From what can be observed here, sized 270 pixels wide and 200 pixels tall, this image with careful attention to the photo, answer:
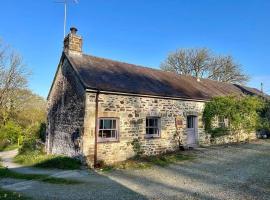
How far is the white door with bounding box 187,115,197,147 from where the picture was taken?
15569 mm

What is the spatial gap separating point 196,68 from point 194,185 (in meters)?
31.4

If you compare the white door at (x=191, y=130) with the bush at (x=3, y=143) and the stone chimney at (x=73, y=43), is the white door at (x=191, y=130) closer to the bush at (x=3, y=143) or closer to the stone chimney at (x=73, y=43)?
the stone chimney at (x=73, y=43)

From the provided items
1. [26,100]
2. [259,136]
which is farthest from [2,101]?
[259,136]

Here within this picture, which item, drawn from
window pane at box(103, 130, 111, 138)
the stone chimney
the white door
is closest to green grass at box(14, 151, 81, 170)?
window pane at box(103, 130, 111, 138)

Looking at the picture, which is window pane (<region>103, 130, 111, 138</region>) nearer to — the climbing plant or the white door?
the white door

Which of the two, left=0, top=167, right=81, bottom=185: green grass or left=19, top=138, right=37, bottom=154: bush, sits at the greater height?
left=19, top=138, right=37, bottom=154: bush

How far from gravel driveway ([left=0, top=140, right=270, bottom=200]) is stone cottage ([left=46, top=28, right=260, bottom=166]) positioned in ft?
6.82

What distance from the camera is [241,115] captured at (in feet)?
56.5

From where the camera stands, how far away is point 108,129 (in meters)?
11.7

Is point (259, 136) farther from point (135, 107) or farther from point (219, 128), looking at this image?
point (135, 107)

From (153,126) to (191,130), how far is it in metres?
3.33

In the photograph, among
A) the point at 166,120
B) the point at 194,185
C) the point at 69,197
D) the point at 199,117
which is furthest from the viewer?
the point at 199,117

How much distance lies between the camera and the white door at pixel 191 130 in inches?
613

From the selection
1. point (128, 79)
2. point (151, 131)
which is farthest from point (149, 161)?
point (128, 79)
